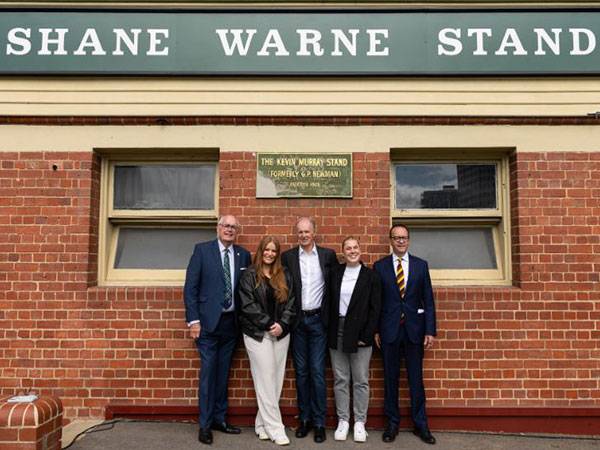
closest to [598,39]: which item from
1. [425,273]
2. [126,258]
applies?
[425,273]

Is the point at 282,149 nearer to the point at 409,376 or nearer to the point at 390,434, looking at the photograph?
the point at 409,376

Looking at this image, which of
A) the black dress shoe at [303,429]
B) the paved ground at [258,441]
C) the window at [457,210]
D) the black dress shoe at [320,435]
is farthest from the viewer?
the window at [457,210]

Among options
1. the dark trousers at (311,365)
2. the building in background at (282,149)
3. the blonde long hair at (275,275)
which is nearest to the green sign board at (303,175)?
the building in background at (282,149)

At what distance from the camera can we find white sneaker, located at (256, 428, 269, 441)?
454cm

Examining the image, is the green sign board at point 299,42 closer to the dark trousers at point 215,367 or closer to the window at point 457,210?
the window at point 457,210

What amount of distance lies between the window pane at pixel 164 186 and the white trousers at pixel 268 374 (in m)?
1.64

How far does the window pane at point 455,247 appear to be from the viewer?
528 centimetres

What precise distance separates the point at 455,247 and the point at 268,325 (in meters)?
2.16

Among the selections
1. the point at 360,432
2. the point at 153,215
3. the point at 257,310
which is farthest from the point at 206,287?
the point at 360,432

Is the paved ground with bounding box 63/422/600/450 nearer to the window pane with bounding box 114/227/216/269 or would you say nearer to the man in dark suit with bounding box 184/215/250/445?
the man in dark suit with bounding box 184/215/250/445

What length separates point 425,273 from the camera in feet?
15.4

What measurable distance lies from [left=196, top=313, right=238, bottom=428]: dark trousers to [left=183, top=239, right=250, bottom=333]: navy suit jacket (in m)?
0.11

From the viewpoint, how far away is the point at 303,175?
201 inches

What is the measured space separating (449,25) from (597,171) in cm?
206
